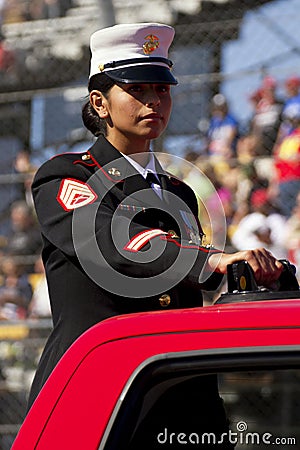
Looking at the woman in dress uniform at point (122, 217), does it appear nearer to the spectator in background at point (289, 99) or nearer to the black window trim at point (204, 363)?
the black window trim at point (204, 363)

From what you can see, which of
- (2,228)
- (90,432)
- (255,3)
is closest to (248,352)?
(90,432)

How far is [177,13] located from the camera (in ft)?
25.5

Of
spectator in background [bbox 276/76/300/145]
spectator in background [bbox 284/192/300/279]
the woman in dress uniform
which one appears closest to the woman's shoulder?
the woman in dress uniform

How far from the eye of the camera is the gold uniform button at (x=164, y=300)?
215cm

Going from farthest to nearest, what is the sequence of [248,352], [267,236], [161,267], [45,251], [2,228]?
[2,228]
[267,236]
[45,251]
[161,267]
[248,352]

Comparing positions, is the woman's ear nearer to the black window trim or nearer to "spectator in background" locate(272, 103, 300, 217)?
the black window trim

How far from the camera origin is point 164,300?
7.07 feet

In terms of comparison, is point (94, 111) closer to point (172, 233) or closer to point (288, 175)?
point (172, 233)

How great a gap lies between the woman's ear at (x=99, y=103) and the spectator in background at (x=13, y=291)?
171 inches

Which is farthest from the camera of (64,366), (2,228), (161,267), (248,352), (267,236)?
(2,228)

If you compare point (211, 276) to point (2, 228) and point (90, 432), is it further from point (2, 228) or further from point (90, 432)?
point (2, 228)

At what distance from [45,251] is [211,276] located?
0.42m

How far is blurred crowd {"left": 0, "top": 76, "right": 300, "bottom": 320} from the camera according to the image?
6.03m

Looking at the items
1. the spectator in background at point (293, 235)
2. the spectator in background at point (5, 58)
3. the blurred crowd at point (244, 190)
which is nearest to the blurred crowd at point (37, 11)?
the spectator in background at point (5, 58)
